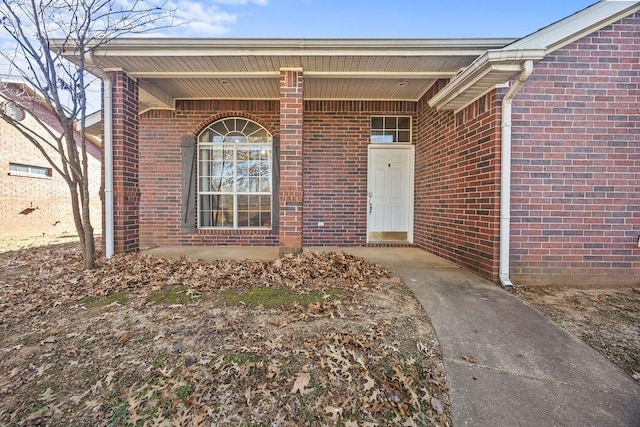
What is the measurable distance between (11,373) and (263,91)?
5.18 m

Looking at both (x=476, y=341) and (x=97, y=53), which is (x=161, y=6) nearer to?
(x=97, y=53)

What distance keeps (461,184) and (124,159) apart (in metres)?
5.40

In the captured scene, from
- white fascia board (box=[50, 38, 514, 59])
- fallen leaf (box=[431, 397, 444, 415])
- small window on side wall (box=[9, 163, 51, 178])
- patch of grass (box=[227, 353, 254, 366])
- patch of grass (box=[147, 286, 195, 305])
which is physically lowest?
fallen leaf (box=[431, 397, 444, 415])

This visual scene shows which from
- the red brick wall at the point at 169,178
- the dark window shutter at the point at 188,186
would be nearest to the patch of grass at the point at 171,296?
the red brick wall at the point at 169,178

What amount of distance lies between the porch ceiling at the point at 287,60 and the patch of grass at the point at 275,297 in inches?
129

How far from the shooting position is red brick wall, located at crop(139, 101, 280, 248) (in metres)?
6.19

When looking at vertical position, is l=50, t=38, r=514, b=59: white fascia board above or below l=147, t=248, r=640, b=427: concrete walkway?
above

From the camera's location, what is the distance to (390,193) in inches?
243

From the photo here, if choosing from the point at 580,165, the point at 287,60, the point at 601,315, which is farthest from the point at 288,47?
the point at 601,315

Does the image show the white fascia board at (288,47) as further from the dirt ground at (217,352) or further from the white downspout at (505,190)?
the dirt ground at (217,352)

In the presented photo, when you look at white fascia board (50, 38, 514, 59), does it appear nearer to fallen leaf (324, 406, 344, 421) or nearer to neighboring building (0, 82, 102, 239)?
fallen leaf (324, 406, 344, 421)

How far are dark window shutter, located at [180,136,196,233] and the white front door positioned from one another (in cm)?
389

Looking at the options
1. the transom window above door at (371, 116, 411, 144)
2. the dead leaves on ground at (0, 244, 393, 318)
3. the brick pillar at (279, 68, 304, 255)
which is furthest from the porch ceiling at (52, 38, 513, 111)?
the dead leaves on ground at (0, 244, 393, 318)

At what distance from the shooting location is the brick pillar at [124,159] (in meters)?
4.54
